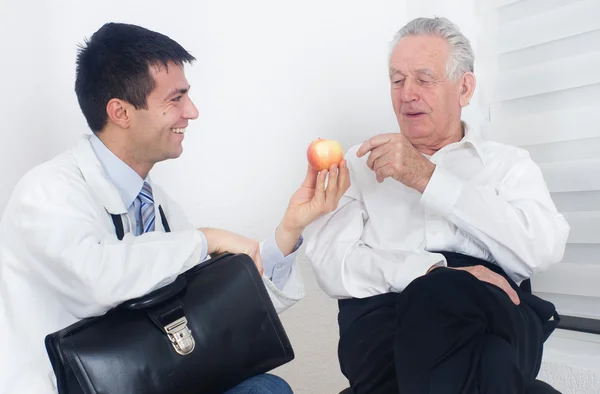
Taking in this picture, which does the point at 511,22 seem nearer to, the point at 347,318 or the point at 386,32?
the point at 386,32

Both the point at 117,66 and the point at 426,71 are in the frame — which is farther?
the point at 426,71

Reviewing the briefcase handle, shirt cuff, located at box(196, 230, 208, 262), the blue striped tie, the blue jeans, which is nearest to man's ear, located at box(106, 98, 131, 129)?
the blue striped tie

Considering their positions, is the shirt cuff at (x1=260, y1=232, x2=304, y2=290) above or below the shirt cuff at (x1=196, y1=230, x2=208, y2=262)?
below

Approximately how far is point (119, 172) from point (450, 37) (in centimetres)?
85

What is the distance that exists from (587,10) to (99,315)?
141 cm

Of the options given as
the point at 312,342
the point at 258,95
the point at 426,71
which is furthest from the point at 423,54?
the point at 312,342

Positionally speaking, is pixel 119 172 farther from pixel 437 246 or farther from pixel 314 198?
pixel 437 246

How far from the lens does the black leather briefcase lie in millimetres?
1042

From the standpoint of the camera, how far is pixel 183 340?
43.2 inches

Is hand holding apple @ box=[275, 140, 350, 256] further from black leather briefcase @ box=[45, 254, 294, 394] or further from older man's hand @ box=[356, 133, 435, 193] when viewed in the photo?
black leather briefcase @ box=[45, 254, 294, 394]

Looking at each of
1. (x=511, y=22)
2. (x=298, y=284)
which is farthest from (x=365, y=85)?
(x=298, y=284)

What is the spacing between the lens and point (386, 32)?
217 centimetres

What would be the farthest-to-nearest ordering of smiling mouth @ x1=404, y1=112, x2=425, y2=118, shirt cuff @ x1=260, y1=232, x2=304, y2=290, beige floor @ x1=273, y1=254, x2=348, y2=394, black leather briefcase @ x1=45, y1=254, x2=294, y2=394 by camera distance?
beige floor @ x1=273, y1=254, x2=348, y2=394 → smiling mouth @ x1=404, y1=112, x2=425, y2=118 → shirt cuff @ x1=260, y1=232, x2=304, y2=290 → black leather briefcase @ x1=45, y1=254, x2=294, y2=394

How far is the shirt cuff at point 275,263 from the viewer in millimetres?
1481
